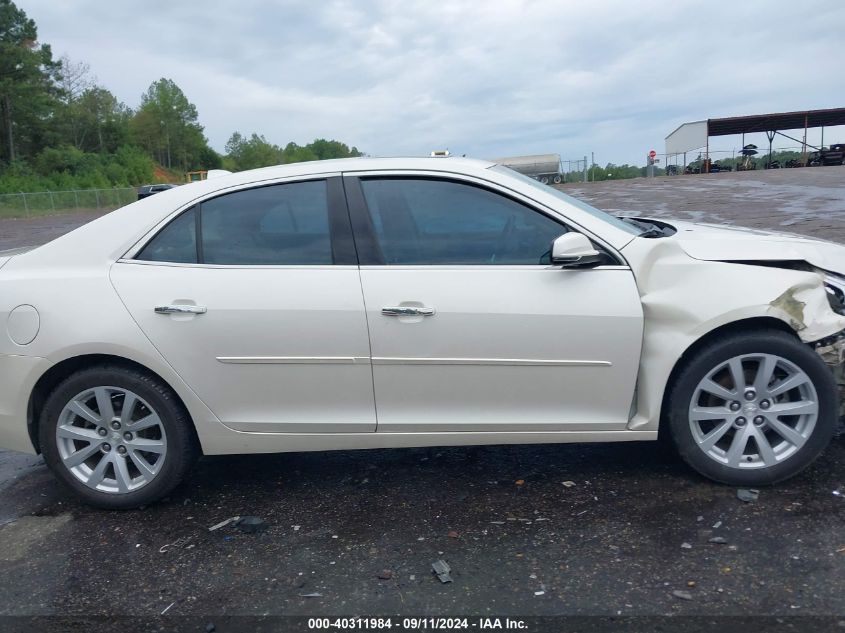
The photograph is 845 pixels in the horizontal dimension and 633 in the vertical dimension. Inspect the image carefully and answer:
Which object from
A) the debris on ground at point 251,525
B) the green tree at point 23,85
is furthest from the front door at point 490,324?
the green tree at point 23,85

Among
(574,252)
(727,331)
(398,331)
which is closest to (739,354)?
(727,331)

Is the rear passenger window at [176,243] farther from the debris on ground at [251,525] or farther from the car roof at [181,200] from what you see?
the debris on ground at [251,525]

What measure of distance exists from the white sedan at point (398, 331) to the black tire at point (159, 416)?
11 millimetres

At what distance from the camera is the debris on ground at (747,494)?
3.48 meters

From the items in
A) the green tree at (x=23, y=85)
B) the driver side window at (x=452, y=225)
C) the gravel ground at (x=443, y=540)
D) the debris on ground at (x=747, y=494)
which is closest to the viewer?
the gravel ground at (x=443, y=540)

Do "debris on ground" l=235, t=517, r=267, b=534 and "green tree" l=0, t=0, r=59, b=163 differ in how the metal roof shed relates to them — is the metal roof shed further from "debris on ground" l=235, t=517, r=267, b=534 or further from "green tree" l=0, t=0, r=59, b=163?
"green tree" l=0, t=0, r=59, b=163

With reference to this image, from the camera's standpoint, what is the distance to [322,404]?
11.9ft

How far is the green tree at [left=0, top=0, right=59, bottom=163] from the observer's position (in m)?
66.6

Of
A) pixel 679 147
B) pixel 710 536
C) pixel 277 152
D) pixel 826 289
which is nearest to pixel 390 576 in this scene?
pixel 710 536

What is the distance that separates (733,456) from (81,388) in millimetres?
3241

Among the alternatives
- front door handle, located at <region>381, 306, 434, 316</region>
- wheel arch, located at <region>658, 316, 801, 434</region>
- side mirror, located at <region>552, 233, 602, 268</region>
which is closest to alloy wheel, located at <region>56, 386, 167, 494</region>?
front door handle, located at <region>381, 306, 434, 316</region>

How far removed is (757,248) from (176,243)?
2966 millimetres

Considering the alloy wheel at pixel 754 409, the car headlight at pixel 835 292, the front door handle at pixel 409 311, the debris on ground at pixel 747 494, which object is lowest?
the debris on ground at pixel 747 494

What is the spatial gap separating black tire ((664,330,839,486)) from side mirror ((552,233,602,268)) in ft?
2.28
